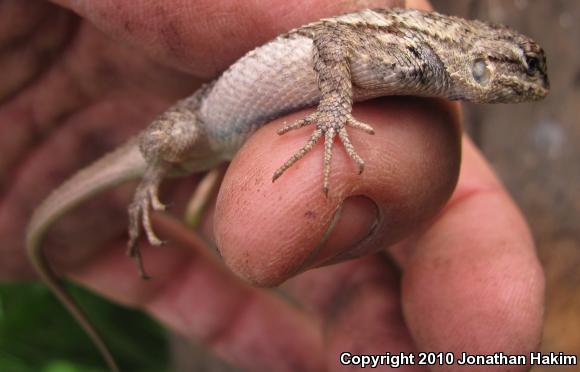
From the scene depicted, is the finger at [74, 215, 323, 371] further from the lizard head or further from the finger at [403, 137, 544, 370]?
the lizard head

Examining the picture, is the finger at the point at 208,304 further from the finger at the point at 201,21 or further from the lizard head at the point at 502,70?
the lizard head at the point at 502,70

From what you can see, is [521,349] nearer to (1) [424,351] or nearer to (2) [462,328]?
(2) [462,328]

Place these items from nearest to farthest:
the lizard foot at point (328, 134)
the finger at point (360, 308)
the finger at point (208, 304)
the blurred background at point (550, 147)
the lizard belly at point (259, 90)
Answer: the lizard foot at point (328, 134) < the lizard belly at point (259, 90) < the finger at point (360, 308) < the finger at point (208, 304) < the blurred background at point (550, 147)

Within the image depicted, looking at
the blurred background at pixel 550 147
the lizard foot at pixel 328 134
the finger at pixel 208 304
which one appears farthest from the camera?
the blurred background at pixel 550 147

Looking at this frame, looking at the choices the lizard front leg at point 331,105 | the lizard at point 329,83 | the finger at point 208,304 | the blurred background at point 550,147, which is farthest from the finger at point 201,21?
the blurred background at point 550,147

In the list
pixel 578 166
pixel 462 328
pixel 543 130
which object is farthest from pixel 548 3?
pixel 462 328

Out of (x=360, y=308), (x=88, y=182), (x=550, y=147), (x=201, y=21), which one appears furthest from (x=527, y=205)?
(x=88, y=182)

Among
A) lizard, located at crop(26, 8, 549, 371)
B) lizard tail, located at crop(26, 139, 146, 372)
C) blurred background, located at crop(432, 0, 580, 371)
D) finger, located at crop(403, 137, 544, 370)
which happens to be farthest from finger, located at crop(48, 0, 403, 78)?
Result: blurred background, located at crop(432, 0, 580, 371)

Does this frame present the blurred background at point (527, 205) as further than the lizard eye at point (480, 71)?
Yes
